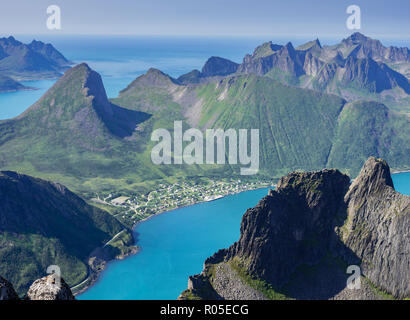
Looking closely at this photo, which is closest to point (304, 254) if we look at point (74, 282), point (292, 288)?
point (292, 288)

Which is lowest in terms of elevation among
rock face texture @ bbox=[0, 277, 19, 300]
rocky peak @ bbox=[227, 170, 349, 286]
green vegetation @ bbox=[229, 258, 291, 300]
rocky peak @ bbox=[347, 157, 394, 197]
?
green vegetation @ bbox=[229, 258, 291, 300]

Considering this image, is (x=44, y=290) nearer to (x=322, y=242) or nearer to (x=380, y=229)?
(x=380, y=229)

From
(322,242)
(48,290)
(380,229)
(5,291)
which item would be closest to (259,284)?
(322,242)

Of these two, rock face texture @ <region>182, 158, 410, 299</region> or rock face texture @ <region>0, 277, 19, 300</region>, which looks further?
rock face texture @ <region>182, 158, 410, 299</region>

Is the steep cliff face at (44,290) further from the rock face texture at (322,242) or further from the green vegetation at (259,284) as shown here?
the green vegetation at (259,284)

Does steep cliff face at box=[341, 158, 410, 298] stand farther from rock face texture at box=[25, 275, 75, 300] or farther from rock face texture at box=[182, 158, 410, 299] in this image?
rock face texture at box=[25, 275, 75, 300]

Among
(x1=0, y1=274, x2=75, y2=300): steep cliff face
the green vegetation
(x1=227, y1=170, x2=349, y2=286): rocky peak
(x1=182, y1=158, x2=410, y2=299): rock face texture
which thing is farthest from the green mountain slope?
(x1=0, y1=274, x2=75, y2=300): steep cliff face
